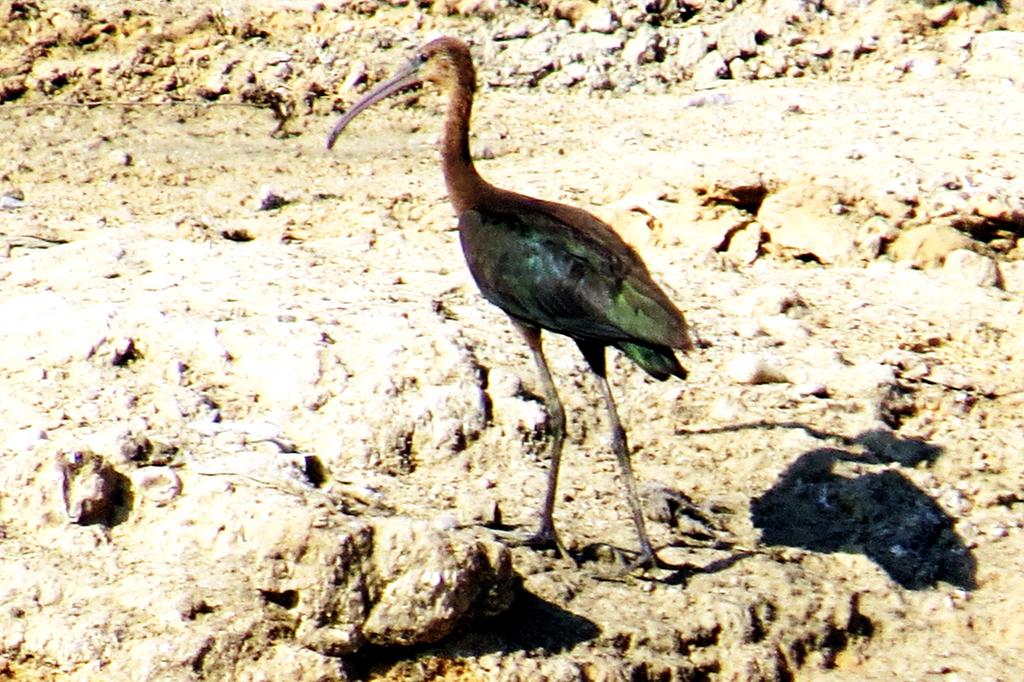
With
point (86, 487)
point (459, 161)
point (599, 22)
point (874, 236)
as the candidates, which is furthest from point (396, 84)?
point (599, 22)

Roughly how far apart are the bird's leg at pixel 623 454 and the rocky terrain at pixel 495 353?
7 cm

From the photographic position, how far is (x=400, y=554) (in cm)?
601

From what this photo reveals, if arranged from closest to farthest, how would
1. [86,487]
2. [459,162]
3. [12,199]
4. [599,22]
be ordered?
[86,487], [459,162], [12,199], [599,22]

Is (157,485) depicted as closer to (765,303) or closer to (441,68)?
(441,68)

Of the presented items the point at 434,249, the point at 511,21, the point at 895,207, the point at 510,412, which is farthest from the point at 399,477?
the point at 511,21

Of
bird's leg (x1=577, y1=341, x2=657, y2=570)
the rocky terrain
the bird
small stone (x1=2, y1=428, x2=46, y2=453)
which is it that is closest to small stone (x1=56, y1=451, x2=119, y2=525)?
the rocky terrain

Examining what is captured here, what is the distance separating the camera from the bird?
6922 millimetres

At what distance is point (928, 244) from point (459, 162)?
276 cm

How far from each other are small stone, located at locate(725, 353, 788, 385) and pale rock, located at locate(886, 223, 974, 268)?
140 cm

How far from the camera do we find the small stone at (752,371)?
8180 millimetres

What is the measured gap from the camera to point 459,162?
7.76 m

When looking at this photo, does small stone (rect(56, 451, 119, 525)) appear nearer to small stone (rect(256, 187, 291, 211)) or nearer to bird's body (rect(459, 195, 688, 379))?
bird's body (rect(459, 195, 688, 379))

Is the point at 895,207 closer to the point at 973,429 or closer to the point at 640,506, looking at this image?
the point at 973,429

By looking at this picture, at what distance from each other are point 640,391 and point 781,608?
156cm
